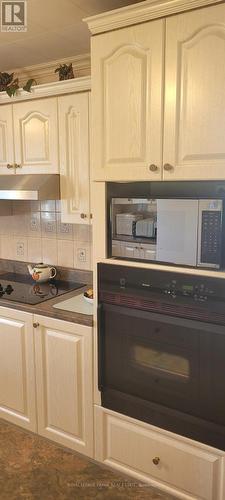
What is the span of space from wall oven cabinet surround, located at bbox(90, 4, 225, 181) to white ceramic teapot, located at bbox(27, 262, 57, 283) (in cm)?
106

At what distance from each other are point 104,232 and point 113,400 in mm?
823

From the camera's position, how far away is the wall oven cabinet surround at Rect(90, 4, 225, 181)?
1371mm

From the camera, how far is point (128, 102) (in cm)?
155

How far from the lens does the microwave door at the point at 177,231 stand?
1.46 metres

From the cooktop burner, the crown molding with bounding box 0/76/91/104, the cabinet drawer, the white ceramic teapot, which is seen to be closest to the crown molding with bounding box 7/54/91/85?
the crown molding with bounding box 0/76/91/104

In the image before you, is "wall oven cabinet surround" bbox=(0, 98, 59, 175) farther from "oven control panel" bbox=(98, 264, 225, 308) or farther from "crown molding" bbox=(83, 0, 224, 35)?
"oven control panel" bbox=(98, 264, 225, 308)

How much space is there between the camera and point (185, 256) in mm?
1510

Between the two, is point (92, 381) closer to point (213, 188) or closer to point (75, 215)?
point (75, 215)

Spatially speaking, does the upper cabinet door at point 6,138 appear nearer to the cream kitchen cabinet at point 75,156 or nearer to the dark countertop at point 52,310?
the cream kitchen cabinet at point 75,156

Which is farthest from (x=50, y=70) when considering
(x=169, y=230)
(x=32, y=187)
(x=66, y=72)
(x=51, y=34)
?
(x=169, y=230)

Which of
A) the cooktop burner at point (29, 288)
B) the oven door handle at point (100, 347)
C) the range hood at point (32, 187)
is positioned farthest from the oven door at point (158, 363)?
the range hood at point (32, 187)

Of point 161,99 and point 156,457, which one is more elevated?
point 161,99

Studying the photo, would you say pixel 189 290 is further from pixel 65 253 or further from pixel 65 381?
pixel 65 253

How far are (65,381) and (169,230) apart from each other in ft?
3.35
